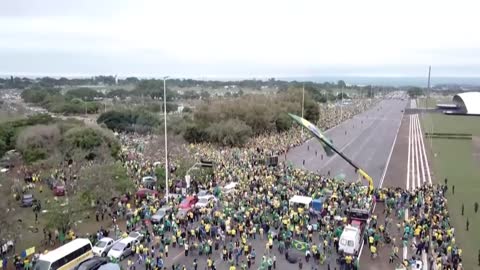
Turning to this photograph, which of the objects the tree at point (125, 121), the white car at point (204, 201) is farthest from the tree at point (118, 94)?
the white car at point (204, 201)

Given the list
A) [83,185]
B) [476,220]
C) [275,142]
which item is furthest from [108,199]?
[275,142]

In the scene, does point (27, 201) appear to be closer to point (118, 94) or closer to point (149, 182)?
point (149, 182)

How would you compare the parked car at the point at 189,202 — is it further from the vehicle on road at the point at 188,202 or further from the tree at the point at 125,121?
the tree at the point at 125,121

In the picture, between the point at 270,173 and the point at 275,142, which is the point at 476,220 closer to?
the point at 270,173

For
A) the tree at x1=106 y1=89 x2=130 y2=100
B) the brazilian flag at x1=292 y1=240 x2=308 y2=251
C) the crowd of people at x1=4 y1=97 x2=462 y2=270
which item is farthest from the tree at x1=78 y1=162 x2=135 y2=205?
the tree at x1=106 y1=89 x2=130 y2=100

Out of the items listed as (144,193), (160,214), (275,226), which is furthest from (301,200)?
(144,193)
